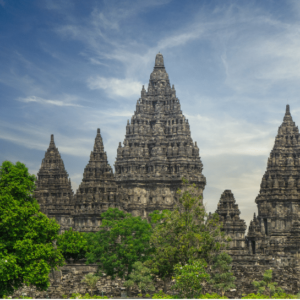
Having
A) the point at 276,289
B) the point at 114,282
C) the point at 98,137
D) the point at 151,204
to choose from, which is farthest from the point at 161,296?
the point at 151,204

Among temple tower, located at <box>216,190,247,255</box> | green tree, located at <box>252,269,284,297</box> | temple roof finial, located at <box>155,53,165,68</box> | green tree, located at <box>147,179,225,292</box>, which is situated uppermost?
temple roof finial, located at <box>155,53,165,68</box>

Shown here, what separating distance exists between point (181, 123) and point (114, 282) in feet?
199

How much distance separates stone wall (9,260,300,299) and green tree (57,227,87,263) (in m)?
1.96

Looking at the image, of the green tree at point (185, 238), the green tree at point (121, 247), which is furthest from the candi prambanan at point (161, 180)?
the green tree at point (185, 238)

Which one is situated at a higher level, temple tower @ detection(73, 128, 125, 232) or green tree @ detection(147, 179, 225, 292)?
temple tower @ detection(73, 128, 125, 232)

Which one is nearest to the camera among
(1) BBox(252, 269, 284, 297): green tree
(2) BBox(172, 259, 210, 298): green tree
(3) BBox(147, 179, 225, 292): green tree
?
(2) BBox(172, 259, 210, 298): green tree

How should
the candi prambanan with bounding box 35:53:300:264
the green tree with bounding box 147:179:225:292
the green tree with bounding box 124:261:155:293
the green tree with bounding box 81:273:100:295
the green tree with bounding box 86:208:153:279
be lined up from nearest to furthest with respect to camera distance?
the green tree with bounding box 147:179:225:292
the green tree with bounding box 124:261:155:293
the green tree with bounding box 81:273:100:295
the green tree with bounding box 86:208:153:279
the candi prambanan with bounding box 35:53:300:264

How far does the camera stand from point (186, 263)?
58969 mm

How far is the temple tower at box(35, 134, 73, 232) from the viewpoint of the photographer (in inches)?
4988

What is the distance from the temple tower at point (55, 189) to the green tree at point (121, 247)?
50887 millimetres

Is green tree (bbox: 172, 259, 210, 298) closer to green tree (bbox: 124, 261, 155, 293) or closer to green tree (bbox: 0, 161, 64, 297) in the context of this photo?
green tree (bbox: 124, 261, 155, 293)

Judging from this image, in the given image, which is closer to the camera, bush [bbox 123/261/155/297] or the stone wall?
bush [bbox 123/261/155/297]

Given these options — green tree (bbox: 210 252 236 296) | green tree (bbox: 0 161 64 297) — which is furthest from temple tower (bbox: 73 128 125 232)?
green tree (bbox: 0 161 64 297)

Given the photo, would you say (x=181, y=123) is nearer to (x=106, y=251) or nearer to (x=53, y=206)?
(x=53, y=206)
